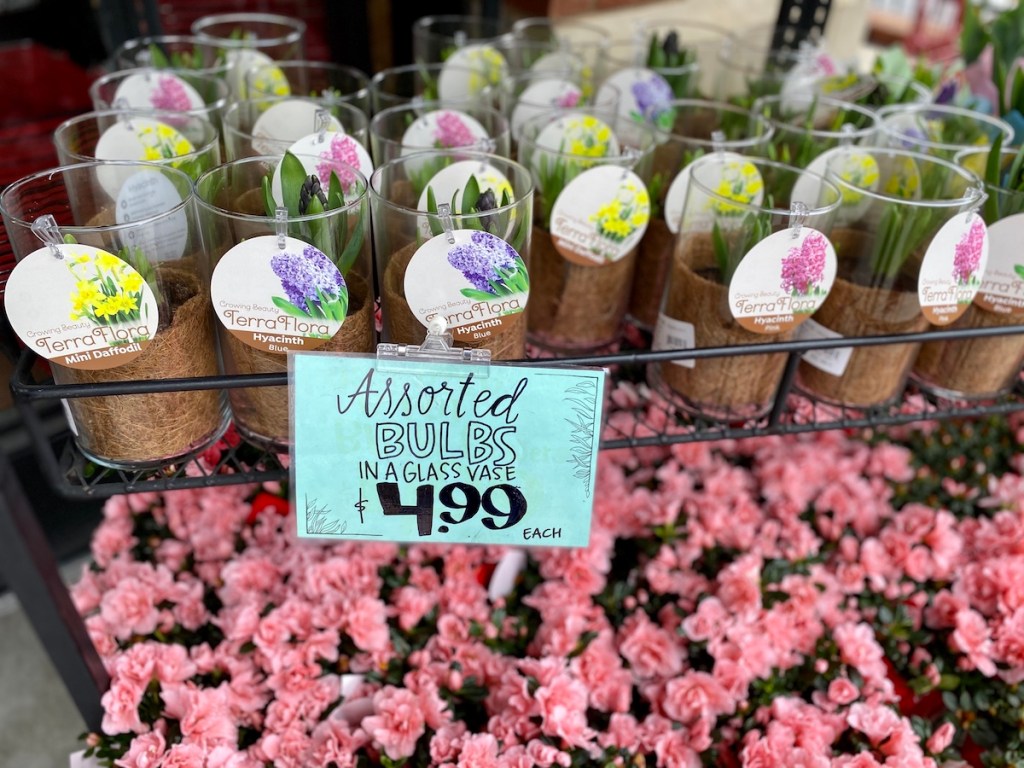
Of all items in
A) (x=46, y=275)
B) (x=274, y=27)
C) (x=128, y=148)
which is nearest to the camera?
(x=46, y=275)

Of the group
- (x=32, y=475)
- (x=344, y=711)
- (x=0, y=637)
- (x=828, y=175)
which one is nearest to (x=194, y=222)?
(x=344, y=711)

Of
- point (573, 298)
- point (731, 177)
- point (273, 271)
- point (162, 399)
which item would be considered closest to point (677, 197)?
point (731, 177)

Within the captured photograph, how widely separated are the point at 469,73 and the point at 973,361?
0.75 metres

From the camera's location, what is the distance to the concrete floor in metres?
1.30

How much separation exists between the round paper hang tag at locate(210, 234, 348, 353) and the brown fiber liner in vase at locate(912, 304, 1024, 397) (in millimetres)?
688

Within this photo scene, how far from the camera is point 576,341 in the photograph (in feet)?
3.14

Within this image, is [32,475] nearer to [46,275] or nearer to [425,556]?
[425,556]

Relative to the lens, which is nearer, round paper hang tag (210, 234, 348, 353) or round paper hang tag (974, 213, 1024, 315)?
round paper hang tag (210, 234, 348, 353)

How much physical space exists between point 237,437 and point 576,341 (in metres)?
0.40

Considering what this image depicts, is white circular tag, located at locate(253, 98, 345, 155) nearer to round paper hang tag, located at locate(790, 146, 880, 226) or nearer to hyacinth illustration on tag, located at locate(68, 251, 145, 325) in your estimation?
hyacinth illustration on tag, located at locate(68, 251, 145, 325)

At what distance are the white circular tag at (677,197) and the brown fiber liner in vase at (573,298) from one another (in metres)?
0.06

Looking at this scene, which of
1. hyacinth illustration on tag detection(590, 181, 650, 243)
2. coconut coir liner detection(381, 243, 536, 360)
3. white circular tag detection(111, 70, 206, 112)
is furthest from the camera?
white circular tag detection(111, 70, 206, 112)

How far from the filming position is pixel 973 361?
3.06 feet

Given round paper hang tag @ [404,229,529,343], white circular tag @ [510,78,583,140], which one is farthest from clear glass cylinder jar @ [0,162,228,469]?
white circular tag @ [510,78,583,140]
